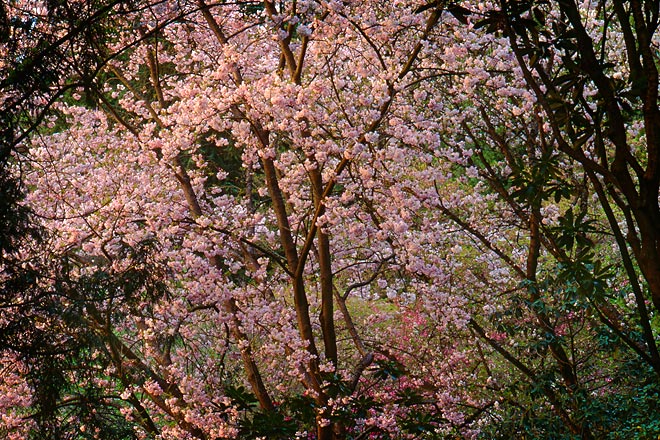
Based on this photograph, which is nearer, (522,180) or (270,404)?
(522,180)

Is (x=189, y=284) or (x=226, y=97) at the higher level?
(x=226, y=97)

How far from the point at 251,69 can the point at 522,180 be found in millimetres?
3035

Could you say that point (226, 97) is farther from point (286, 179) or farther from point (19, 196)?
point (19, 196)

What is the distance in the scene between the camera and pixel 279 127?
Result: 15.4 feet

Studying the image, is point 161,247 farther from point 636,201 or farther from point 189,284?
point 636,201

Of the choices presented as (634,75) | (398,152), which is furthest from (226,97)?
(634,75)

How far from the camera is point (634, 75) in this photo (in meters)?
2.32

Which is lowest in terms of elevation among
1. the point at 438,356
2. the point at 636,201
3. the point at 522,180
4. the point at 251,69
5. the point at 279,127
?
the point at 636,201

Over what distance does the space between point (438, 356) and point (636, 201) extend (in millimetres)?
5032

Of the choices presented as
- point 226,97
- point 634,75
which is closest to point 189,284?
point 226,97

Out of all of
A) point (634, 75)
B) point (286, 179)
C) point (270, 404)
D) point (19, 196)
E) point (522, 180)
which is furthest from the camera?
point (270, 404)

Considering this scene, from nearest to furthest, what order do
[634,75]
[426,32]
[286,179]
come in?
[634,75]
[426,32]
[286,179]

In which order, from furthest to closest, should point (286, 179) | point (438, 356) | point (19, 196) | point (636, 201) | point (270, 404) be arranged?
point (438, 356) < point (270, 404) < point (286, 179) < point (19, 196) < point (636, 201)

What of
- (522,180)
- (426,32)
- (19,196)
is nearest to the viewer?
(522,180)
